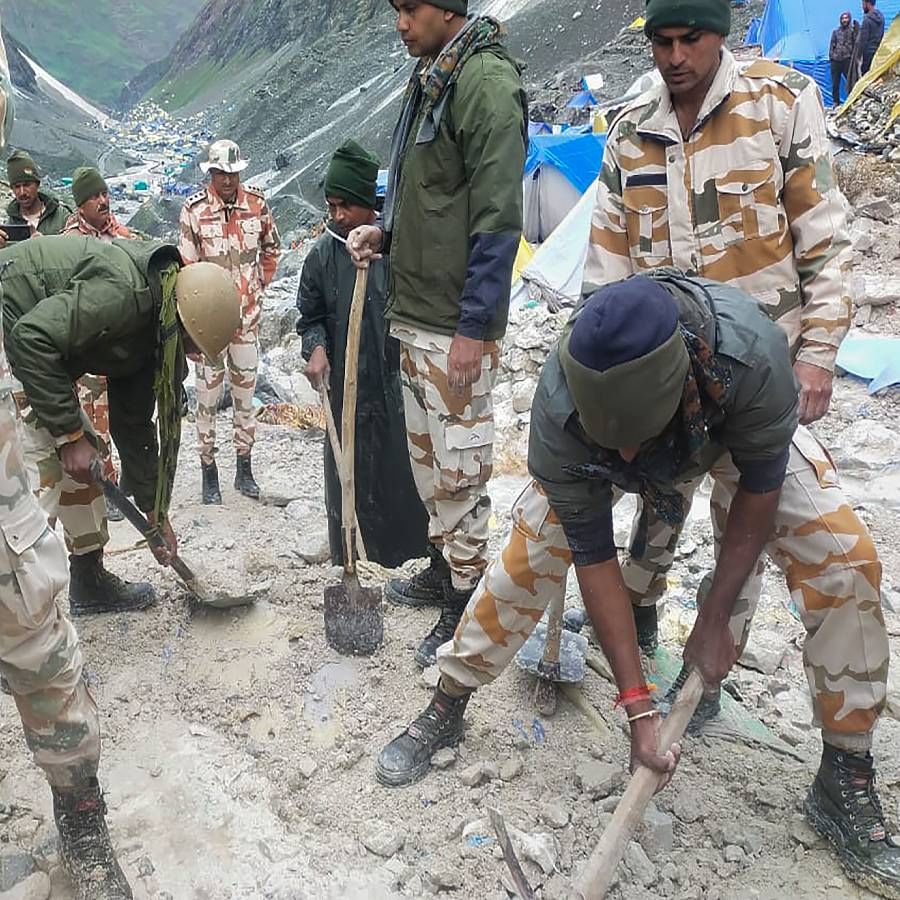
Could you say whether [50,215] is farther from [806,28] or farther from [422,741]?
[806,28]

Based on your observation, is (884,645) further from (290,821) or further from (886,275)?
(886,275)

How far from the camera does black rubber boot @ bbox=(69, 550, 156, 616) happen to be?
11.6 ft

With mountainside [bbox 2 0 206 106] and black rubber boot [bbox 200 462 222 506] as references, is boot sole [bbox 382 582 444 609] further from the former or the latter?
mountainside [bbox 2 0 206 106]

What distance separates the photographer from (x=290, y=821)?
251 cm

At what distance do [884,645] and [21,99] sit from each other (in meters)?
54.4

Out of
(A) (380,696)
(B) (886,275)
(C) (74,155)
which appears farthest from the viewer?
(C) (74,155)

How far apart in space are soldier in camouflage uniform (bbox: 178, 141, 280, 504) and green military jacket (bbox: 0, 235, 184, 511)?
7.05ft

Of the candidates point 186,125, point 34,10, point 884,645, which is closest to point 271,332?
point 884,645

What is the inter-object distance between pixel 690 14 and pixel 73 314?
1.97 m

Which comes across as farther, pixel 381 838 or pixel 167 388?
pixel 167 388

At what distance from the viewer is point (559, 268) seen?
9.72 meters

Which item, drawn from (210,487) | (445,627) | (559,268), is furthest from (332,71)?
(445,627)

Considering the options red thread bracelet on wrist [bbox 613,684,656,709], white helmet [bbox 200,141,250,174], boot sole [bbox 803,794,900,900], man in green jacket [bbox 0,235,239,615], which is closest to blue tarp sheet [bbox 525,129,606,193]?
white helmet [bbox 200,141,250,174]

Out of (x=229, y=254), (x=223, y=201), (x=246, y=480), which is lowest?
(x=246, y=480)
